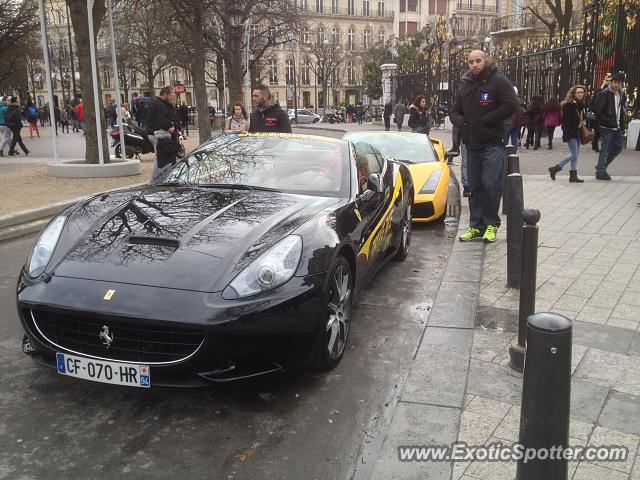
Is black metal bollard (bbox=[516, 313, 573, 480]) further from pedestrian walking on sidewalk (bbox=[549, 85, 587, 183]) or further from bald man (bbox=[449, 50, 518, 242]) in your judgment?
pedestrian walking on sidewalk (bbox=[549, 85, 587, 183])

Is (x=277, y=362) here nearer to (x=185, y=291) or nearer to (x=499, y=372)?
(x=185, y=291)

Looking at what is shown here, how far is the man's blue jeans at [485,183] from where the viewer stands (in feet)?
21.4

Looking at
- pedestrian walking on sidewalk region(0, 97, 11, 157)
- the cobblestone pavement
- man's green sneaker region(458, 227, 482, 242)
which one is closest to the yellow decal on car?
the cobblestone pavement

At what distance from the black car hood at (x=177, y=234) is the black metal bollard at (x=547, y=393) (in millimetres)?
1644

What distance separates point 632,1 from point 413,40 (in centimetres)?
3698

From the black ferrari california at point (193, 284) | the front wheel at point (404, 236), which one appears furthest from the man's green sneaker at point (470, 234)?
the black ferrari california at point (193, 284)

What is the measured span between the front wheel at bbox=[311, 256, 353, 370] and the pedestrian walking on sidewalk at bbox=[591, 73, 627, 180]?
873 centimetres

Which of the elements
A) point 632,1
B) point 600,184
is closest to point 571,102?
point 600,184

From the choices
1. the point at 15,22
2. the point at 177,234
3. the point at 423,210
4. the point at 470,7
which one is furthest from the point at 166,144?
the point at 470,7

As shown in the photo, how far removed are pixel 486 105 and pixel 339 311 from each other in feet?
12.0

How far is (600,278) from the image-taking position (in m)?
5.23

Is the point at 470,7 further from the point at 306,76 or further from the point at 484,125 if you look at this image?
the point at 484,125

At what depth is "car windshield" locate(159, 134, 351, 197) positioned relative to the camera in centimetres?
453

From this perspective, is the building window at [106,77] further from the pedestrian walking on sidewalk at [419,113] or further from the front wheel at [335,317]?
the front wheel at [335,317]
